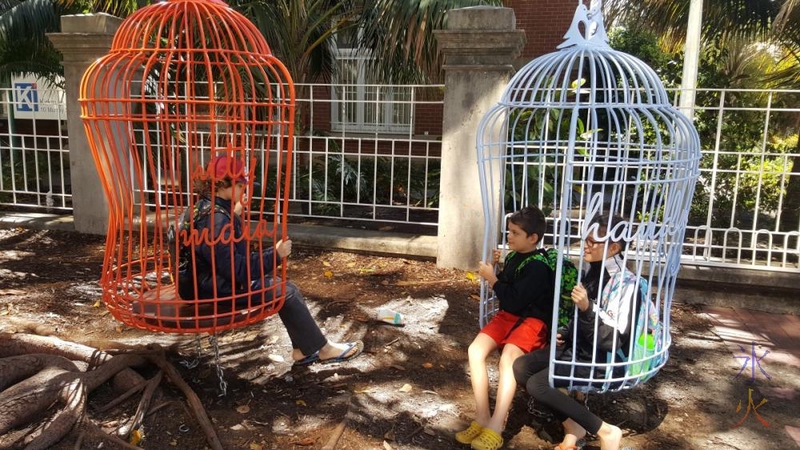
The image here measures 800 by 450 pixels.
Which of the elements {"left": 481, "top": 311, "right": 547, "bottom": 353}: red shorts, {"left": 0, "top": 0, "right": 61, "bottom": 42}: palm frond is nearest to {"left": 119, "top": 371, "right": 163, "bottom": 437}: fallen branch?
{"left": 481, "top": 311, "right": 547, "bottom": 353}: red shorts

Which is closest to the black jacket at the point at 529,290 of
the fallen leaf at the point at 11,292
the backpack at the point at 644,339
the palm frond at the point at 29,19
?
the backpack at the point at 644,339

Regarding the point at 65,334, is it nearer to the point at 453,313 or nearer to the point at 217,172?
the point at 217,172

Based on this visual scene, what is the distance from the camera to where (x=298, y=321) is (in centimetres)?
358

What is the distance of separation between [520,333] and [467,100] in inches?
115

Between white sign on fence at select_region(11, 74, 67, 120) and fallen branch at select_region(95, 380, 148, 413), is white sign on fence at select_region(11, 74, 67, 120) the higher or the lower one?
the higher one

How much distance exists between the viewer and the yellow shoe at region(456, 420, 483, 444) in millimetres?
2957

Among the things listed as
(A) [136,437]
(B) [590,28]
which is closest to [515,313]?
(B) [590,28]

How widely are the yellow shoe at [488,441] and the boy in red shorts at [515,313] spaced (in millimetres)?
17

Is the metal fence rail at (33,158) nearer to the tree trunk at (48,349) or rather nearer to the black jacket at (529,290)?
the tree trunk at (48,349)

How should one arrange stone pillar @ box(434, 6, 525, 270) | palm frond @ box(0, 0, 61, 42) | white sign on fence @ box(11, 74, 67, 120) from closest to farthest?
stone pillar @ box(434, 6, 525, 270) < white sign on fence @ box(11, 74, 67, 120) < palm frond @ box(0, 0, 61, 42)

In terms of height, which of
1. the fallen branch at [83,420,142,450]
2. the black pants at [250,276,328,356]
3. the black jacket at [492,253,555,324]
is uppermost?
the black jacket at [492,253,555,324]

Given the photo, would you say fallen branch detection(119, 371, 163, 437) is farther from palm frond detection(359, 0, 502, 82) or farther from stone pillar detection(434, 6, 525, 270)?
palm frond detection(359, 0, 502, 82)

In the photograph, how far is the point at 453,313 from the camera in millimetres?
4789

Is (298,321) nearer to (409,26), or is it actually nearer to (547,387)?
(547,387)
